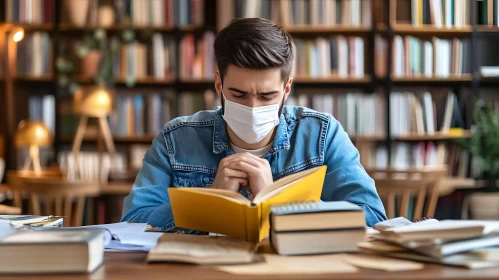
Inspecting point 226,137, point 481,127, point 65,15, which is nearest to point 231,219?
point 226,137

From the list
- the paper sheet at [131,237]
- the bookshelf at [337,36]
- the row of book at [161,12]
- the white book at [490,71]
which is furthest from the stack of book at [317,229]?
the white book at [490,71]

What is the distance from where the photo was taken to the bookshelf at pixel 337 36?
201 inches

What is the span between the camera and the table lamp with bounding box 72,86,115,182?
4.85 m

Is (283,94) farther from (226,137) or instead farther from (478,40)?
(478,40)

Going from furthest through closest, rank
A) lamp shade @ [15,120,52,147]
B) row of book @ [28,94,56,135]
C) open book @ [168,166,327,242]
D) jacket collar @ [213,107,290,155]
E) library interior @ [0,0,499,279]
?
row of book @ [28,94,56,135] → library interior @ [0,0,499,279] → lamp shade @ [15,120,52,147] → jacket collar @ [213,107,290,155] → open book @ [168,166,327,242]

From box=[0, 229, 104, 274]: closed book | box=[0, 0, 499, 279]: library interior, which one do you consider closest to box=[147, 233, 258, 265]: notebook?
→ box=[0, 229, 104, 274]: closed book

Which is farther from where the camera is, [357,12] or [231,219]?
[357,12]

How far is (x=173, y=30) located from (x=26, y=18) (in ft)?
3.47

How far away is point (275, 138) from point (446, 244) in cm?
80

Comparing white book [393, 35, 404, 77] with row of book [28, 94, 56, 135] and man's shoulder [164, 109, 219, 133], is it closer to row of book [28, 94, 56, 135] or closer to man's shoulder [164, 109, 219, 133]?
row of book [28, 94, 56, 135]

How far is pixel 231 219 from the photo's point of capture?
1374mm

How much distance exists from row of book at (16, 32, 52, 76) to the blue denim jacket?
348 cm

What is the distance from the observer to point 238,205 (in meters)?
1.33

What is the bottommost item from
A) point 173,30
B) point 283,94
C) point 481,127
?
point 481,127
